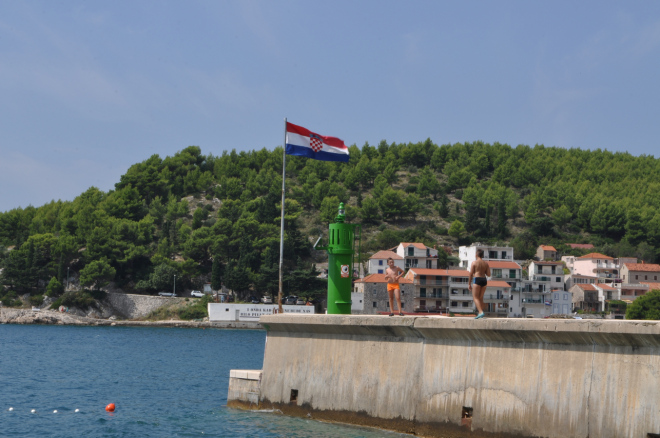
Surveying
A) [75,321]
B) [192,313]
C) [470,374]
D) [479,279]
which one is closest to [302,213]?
[192,313]

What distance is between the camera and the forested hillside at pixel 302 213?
9131cm

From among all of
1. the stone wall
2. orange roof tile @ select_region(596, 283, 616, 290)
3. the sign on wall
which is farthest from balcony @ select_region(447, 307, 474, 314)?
the stone wall

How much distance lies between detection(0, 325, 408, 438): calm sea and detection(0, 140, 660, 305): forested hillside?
4435 centimetres

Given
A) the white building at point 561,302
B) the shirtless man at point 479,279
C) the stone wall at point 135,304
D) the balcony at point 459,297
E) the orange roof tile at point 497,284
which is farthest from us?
the white building at point 561,302

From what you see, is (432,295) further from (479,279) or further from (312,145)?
(479,279)

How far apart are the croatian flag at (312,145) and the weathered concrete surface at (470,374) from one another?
5.45 metres

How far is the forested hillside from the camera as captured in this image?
91312 mm

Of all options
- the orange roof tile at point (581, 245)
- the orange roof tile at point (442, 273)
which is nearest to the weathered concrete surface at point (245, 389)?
the orange roof tile at point (442, 273)

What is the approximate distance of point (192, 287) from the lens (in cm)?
9425

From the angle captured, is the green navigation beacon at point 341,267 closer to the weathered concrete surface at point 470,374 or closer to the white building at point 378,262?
the weathered concrete surface at point 470,374

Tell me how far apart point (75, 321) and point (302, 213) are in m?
59.7

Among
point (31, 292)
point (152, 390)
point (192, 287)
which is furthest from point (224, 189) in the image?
point (152, 390)

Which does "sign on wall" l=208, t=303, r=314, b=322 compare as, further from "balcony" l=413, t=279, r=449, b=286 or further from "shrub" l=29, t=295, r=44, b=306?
"shrub" l=29, t=295, r=44, b=306

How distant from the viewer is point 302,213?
132 meters
